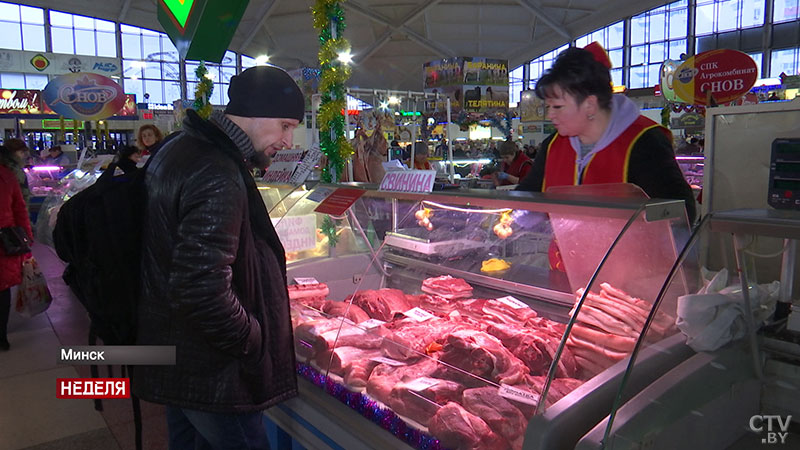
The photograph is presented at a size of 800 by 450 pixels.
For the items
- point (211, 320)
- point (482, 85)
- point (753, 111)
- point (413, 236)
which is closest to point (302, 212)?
point (413, 236)

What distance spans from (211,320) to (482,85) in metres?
12.9

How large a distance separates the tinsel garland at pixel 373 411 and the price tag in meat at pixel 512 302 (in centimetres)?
85

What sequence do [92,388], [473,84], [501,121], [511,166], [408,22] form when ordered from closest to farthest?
[92,388], [511,166], [473,84], [501,121], [408,22]

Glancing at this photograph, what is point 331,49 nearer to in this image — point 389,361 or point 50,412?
point 50,412

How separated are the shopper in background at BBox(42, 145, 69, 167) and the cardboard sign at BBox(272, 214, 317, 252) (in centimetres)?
1195

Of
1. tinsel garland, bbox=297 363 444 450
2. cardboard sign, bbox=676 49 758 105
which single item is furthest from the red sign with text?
cardboard sign, bbox=676 49 758 105

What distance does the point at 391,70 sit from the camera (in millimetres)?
34344

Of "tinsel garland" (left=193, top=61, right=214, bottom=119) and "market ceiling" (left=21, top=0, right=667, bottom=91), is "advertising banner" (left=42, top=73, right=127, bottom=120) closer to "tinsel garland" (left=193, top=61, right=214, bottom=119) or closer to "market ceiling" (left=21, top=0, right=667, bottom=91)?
"tinsel garland" (left=193, top=61, right=214, bottom=119)

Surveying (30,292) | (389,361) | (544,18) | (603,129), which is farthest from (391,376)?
(544,18)

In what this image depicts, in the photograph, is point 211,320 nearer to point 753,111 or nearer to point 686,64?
point 753,111

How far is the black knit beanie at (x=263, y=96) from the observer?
1.84m

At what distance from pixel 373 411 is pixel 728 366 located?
1182 millimetres

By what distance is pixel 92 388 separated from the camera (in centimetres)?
408

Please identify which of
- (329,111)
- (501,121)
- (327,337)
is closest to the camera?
(327,337)
